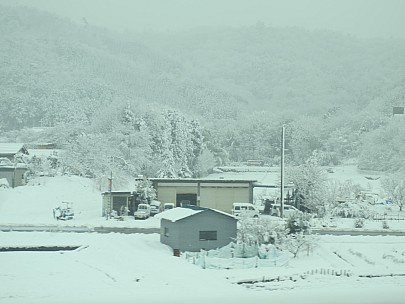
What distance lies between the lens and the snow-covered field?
5.94ft

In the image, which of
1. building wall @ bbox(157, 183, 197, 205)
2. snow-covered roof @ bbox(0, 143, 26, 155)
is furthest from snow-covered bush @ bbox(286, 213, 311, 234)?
snow-covered roof @ bbox(0, 143, 26, 155)

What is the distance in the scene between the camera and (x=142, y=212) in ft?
41.1

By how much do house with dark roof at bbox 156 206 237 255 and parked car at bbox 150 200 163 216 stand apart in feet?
12.6

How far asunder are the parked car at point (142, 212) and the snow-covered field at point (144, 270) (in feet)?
1.01

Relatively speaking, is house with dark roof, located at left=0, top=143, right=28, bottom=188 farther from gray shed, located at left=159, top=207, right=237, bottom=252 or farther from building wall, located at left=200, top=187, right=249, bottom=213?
gray shed, located at left=159, top=207, right=237, bottom=252

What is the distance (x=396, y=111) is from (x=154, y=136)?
992 cm

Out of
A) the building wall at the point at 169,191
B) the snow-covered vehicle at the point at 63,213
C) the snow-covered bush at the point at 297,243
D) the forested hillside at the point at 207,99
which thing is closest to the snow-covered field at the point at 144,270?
the snow-covered bush at the point at 297,243

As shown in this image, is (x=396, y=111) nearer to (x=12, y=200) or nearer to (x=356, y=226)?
(x=356, y=226)

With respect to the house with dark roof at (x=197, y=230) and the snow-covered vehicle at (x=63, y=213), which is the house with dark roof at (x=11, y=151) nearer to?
the snow-covered vehicle at (x=63, y=213)

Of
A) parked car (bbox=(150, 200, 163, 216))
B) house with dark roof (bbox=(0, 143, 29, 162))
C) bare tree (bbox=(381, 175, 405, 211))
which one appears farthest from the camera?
house with dark roof (bbox=(0, 143, 29, 162))

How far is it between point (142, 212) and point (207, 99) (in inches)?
636

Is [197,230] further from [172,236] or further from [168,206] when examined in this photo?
[168,206]

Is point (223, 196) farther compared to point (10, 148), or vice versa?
point (10, 148)

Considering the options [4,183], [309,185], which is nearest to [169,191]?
[309,185]
